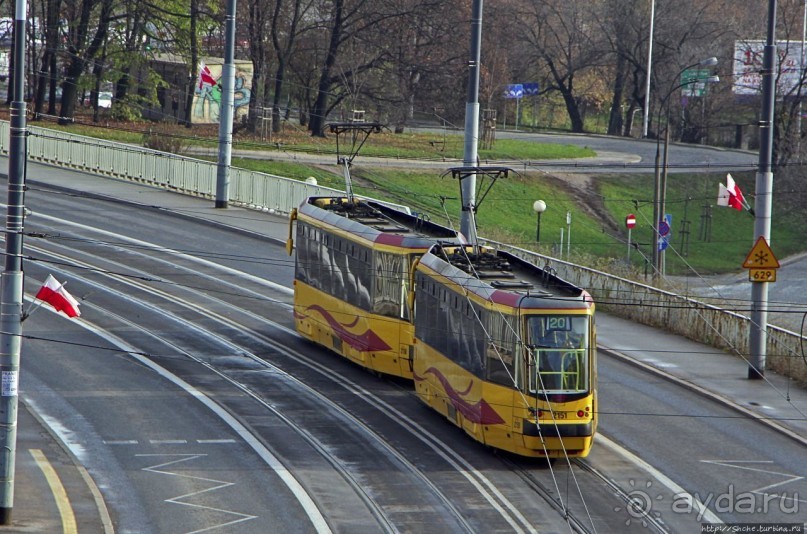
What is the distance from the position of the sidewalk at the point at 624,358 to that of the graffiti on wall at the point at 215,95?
22566 mm

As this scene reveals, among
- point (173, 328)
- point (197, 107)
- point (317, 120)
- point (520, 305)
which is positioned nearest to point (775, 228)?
point (317, 120)

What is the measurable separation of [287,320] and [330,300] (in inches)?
184

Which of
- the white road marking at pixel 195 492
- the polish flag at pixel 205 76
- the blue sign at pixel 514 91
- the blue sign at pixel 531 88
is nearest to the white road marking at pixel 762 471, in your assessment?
the white road marking at pixel 195 492

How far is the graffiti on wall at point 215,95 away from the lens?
69.4 m

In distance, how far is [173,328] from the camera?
30.7 m

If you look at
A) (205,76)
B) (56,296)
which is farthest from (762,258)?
(205,76)

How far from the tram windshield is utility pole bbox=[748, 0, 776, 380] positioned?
8719 millimetres

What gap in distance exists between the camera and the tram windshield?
2042 cm

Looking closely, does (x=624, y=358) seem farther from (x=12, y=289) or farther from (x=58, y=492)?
(x=12, y=289)

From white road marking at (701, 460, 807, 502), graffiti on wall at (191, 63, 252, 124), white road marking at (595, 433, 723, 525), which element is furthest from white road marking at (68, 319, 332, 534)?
graffiti on wall at (191, 63, 252, 124)

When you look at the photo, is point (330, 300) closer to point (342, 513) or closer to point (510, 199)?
point (342, 513)

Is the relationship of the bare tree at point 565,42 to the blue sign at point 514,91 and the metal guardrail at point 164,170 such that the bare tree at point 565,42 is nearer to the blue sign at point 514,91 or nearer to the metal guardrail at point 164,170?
the blue sign at point 514,91

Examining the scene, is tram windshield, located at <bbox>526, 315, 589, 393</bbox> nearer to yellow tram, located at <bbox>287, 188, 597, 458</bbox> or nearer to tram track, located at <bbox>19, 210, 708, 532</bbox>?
yellow tram, located at <bbox>287, 188, 597, 458</bbox>

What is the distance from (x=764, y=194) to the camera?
93.0ft
